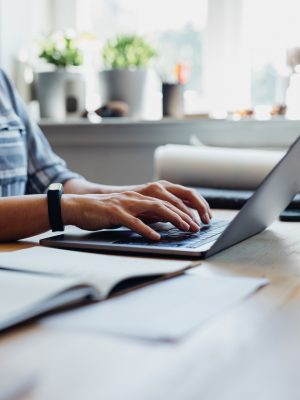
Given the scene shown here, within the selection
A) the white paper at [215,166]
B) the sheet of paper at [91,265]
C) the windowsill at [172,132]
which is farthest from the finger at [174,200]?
the windowsill at [172,132]

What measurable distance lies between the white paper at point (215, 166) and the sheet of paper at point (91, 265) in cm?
74

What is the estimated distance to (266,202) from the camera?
105cm

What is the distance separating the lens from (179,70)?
250 cm

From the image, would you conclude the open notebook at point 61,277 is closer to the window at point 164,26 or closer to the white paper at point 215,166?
the white paper at point 215,166

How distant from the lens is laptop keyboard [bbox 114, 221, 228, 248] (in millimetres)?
965

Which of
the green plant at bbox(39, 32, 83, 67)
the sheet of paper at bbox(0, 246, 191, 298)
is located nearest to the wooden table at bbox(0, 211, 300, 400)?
the sheet of paper at bbox(0, 246, 191, 298)

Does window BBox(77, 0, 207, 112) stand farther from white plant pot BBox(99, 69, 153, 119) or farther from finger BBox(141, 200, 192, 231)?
finger BBox(141, 200, 192, 231)

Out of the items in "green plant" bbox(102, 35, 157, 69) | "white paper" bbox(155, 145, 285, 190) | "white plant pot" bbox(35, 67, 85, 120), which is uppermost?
"green plant" bbox(102, 35, 157, 69)

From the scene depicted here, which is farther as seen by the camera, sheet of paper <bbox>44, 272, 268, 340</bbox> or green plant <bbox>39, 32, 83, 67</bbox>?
green plant <bbox>39, 32, 83, 67</bbox>

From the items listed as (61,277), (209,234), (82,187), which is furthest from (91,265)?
(82,187)

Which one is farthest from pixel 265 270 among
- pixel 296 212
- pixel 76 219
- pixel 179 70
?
pixel 179 70

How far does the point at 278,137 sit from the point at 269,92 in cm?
40

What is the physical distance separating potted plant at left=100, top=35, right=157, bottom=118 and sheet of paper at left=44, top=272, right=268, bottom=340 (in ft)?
5.87

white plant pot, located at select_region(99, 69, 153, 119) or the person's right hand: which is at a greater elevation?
white plant pot, located at select_region(99, 69, 153, 119)
